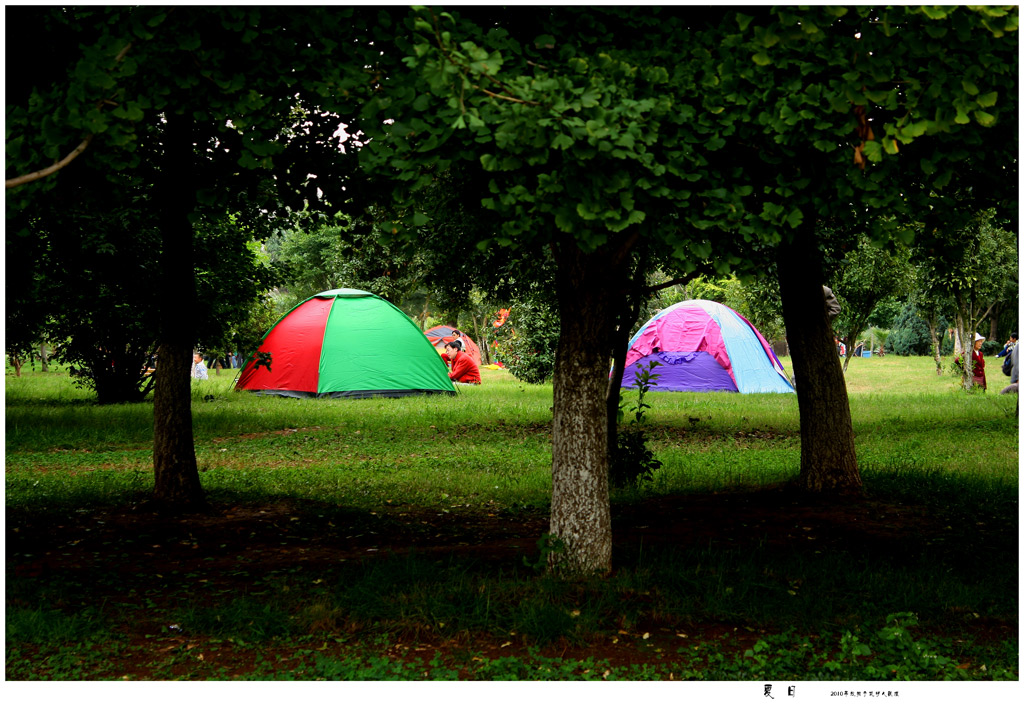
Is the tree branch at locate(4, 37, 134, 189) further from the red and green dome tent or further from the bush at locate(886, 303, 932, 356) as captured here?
the bush at locate(886, 303, 932, 356)

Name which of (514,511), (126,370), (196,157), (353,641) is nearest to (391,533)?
(514,511)

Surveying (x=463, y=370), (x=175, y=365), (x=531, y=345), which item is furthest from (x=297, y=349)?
(x=175, y=365)

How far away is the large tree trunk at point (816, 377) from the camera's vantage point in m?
7.20

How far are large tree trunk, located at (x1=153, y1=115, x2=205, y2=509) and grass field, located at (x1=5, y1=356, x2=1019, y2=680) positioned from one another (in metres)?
0.35

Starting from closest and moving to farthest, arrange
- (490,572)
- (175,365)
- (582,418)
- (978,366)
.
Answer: (582,418) < (490,572) < (175,365) < (978,366)

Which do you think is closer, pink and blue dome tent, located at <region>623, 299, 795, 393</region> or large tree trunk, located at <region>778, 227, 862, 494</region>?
large tree trunk, located at <region>778, 227, 862, 494</region>

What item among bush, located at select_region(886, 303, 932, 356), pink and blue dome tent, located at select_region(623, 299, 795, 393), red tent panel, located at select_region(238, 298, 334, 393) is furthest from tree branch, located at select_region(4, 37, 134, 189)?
bush, located at select_region(886, 303, 932, 356)

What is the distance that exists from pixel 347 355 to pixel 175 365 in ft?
38.1

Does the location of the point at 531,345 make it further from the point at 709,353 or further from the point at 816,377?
the point at 816,377

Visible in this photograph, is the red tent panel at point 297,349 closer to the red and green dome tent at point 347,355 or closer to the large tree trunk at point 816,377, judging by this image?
the red and green dome tent at point 347,355

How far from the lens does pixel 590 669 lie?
3908 mm

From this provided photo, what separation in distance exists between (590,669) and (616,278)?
7.64 feet

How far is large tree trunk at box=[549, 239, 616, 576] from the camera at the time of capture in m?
4.99

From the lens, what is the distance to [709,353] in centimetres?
1978
